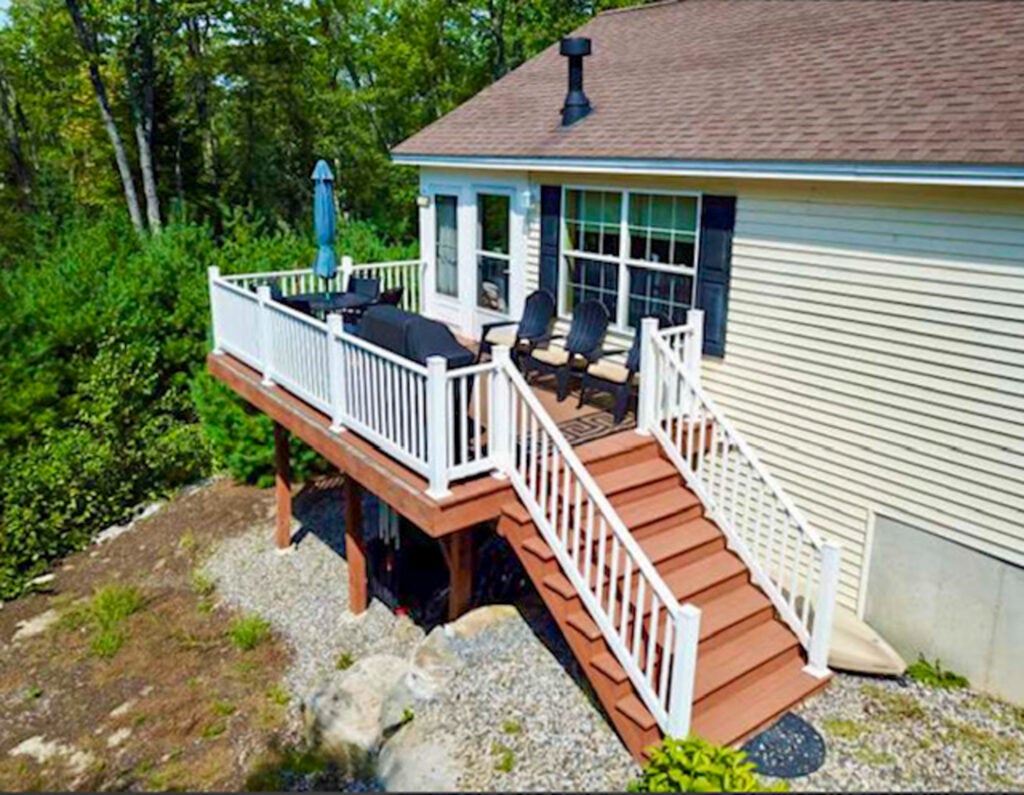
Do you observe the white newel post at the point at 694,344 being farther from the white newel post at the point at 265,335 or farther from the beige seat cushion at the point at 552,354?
the white newel post at the point at 265,335

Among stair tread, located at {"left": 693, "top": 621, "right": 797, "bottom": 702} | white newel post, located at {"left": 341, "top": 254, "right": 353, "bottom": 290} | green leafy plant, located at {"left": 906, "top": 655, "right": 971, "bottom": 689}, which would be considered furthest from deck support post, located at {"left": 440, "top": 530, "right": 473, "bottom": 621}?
white newel post, located at {"left": 341, "top": 254, "right": 353, "bottom": 290}

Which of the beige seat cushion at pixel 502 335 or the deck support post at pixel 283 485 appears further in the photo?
the deck support post at pixel 283 485

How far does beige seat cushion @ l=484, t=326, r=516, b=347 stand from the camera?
10.0 meters

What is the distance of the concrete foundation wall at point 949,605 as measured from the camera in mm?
6387

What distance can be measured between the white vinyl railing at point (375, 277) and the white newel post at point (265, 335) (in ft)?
6.19

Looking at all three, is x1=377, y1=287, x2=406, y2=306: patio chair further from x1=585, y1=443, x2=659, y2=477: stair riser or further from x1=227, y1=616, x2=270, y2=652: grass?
x1=585, y1=443, x2=659, y2=477: stair riser

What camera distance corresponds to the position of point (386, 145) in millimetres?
24297

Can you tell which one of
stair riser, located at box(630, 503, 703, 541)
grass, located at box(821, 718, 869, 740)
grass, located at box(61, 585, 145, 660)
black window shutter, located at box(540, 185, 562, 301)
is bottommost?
grass, located at box(61, 585, 145, 660)

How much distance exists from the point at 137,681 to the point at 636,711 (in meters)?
6.12

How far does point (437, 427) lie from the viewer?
19.7ft

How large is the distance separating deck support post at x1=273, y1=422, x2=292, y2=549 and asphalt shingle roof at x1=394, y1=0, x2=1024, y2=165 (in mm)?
4318

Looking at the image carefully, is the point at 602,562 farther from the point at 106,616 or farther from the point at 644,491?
the point at 106,616

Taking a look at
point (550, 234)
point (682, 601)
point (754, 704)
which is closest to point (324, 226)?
point (550, 234)

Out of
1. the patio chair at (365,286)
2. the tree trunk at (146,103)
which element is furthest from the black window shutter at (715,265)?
the tree trunk at (146,103)
